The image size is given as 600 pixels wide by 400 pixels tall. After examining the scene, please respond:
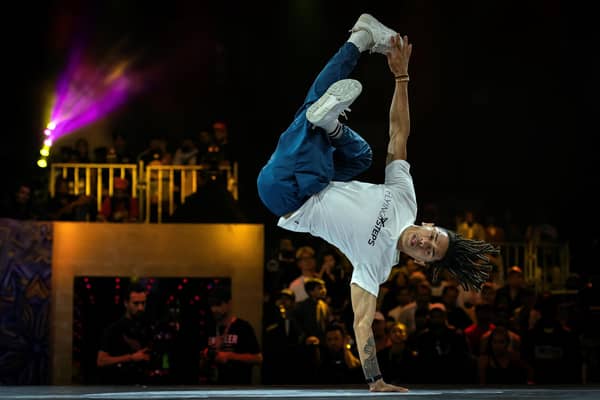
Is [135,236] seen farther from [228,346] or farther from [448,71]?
[448,71]

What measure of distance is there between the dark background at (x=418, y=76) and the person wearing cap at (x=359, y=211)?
5.67m

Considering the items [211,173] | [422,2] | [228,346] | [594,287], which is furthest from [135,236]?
[422,2]

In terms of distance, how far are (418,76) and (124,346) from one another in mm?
5339

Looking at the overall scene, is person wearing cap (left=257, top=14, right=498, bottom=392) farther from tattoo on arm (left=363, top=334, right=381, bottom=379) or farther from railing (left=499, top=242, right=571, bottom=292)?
railing (left=499, top=242, right=571, bottom=292)

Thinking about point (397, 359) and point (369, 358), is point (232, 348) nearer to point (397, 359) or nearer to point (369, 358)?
point (397, 359)

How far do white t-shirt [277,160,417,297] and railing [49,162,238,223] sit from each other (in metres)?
4.03

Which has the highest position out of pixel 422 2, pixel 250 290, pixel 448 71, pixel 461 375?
pixel 422 2

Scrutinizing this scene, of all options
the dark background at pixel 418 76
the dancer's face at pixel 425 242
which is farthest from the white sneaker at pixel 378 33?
the dark background at pixel 418 76

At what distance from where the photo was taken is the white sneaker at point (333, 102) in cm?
454

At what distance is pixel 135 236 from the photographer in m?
8.26

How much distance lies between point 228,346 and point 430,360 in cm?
146

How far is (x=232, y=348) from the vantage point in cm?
696

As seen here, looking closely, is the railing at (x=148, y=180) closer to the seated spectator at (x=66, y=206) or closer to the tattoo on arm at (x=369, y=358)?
the seated spectator at (x=66, y=206)

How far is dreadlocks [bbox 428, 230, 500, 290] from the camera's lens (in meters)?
4.55
